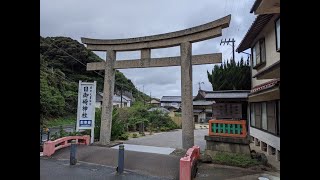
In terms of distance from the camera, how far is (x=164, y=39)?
13.2m

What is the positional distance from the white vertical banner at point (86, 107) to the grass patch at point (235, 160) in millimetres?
7182

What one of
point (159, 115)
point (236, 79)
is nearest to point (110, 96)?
point (236, 79)

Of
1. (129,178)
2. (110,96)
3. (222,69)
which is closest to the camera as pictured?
(129,178)

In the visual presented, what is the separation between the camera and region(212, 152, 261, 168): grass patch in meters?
9.50

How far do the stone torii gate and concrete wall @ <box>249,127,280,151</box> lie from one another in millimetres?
3802

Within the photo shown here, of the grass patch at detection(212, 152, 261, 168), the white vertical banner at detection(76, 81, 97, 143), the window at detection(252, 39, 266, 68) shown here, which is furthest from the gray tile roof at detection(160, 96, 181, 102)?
the grass patch at detection(212, 152, 261, 168)

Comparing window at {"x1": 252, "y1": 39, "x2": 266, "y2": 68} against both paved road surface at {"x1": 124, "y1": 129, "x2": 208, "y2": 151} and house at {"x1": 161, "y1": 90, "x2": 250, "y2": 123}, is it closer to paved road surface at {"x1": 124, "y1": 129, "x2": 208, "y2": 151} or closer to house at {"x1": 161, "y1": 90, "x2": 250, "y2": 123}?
house at {"x1": 161, "y1": 90, "x2": 250, "y2": 123}

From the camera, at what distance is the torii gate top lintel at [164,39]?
11641 mm

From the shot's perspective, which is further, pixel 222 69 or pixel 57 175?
pixel 222 69

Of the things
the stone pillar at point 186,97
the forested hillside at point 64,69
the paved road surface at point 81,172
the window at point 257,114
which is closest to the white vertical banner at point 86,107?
the paved road surface at point 81,172

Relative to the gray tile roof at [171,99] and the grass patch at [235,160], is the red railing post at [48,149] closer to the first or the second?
the grass patch at [235,160]
